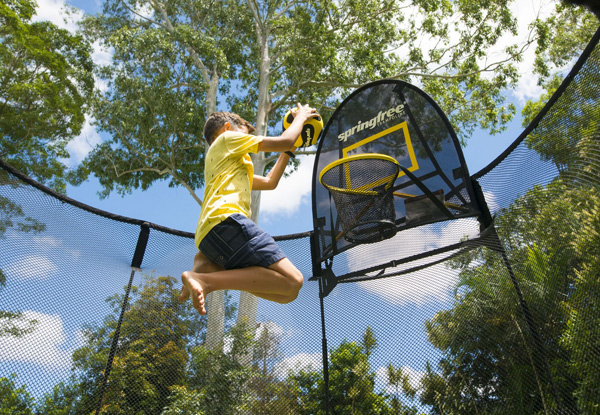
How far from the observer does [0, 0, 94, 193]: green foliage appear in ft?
34.2

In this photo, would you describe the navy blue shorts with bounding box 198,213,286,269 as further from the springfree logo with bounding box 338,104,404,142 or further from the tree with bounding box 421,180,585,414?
the springfree logo with bounding box 338,104,404,142

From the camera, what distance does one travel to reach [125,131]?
10.5 metres

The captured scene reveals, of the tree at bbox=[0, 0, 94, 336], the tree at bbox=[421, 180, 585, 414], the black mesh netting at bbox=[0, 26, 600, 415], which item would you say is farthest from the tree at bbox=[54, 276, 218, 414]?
the tree at bbox=[0, 0, 94, 336]

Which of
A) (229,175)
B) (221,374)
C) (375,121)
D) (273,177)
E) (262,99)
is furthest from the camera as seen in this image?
(262,99)

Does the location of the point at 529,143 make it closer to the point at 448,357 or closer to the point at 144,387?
the point at 448,357

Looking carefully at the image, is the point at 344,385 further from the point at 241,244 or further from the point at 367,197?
the point at 241,244

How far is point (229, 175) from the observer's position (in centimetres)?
235

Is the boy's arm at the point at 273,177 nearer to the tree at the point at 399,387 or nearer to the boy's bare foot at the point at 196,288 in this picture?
the boy's bare foot at the point at 196,288

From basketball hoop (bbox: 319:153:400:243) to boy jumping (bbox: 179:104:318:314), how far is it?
1.89ft

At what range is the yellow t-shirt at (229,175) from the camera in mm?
2244

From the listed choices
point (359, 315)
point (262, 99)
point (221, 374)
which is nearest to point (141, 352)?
point (221, 374)

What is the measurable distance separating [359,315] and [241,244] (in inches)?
55.4

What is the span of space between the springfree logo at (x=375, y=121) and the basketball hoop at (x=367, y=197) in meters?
0.48

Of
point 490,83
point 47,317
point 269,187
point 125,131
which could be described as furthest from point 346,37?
point 47,317
